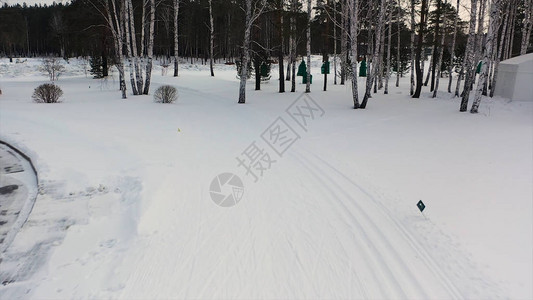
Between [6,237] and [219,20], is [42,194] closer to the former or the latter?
[6,237]

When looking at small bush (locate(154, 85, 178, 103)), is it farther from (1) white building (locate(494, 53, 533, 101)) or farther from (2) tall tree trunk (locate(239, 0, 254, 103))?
(1) white building (locate(494, 53, 533, 101))

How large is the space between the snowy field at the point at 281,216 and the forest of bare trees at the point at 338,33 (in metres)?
6.24

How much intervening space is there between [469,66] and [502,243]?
13.4 metres

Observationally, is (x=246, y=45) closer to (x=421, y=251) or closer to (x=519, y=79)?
(x=421, y=251)

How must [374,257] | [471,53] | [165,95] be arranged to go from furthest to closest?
[165,95], [471,53], [374,257]

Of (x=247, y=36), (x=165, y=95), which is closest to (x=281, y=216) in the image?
(x=247, y=36)

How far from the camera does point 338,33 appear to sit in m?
36.8

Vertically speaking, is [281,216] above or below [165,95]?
below

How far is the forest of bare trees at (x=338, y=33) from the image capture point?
16.1 meters

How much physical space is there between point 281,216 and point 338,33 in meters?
35.1

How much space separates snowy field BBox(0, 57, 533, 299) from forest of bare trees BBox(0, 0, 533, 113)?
6243 millimetres

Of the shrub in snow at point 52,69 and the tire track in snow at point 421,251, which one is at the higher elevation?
the shrub in snow at point 52,69

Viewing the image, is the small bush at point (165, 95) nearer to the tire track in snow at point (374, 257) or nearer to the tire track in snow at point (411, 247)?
the tire track in snow at point (411, 247)

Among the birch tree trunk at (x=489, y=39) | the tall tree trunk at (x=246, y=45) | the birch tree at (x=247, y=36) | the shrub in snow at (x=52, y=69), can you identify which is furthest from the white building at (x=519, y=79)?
the shrub in snow at (x=52, y=69)
